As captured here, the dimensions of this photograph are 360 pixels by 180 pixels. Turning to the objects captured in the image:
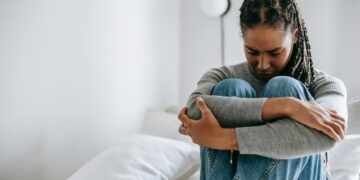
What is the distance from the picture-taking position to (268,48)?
1.10m

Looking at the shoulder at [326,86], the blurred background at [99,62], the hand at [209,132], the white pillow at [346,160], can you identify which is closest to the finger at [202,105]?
the hand at [209,132]

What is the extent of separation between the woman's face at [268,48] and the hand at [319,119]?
210 mm

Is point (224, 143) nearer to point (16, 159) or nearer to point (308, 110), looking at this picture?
point (308, 110)

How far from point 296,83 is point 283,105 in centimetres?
8

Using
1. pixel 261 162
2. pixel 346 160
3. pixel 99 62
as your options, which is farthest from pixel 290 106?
pixel 99 62

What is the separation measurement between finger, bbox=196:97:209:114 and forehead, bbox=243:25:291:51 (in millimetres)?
209

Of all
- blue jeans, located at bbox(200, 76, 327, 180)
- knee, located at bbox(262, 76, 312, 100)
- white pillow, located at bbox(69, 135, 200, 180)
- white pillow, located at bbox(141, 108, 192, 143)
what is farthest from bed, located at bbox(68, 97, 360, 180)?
knee, located at bbox(262, 76, 312, 100)

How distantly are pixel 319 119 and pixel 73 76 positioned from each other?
1.01 metres

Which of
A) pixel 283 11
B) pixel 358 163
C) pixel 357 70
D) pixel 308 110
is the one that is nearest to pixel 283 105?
pixel 308 110

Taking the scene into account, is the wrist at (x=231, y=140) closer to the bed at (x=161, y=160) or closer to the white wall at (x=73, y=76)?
the bed at (x=161, y=160)

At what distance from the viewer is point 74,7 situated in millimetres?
1630

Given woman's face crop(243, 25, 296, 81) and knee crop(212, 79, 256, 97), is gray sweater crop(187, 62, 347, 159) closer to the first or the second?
knee crop(212, 79, 256, 97)

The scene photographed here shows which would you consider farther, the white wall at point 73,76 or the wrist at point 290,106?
the white wall at point 73,76

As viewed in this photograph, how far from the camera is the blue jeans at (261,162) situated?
0.95m
